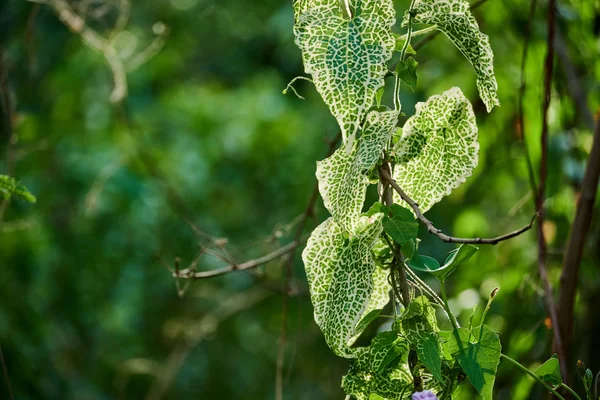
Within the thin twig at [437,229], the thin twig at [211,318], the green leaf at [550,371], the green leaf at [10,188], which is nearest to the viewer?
the thin twig at [437,229]

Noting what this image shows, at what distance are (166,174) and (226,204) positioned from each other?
1.06ft

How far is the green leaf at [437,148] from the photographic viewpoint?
58cm

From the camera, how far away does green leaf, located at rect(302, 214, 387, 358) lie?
53 centimetres

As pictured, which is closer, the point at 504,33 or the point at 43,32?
the point at 504,33

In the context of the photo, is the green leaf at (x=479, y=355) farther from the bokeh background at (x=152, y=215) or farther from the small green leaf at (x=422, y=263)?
the bokeh background at (x=152, y=215)

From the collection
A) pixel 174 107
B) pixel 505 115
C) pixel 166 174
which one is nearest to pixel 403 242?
pixel 505 115

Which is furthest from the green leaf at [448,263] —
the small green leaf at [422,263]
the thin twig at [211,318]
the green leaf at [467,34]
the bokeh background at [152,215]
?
the thin twig at [211,318]

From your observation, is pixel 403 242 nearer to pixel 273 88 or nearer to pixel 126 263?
pixel 126 263

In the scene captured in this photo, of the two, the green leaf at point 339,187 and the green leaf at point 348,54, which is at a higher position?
the green leaf at point 348,54

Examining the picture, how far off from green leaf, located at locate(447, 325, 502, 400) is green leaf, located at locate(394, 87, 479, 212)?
0.12 metres

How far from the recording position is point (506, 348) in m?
1.16

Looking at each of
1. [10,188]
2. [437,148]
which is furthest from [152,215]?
[437,148]

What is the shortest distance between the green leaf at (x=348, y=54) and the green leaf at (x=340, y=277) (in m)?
0.08

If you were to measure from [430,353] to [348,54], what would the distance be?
0.22 metres
